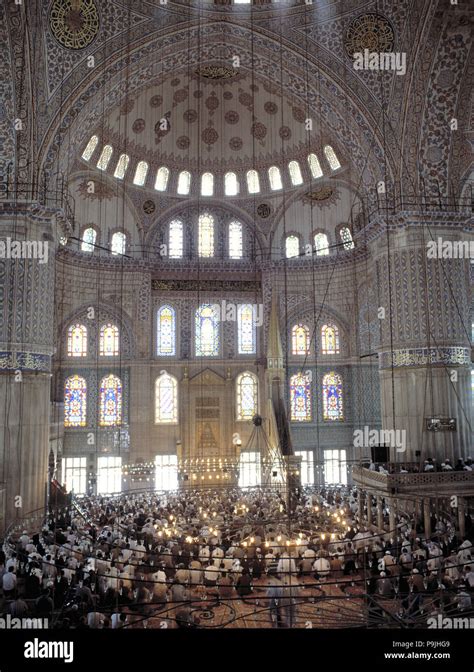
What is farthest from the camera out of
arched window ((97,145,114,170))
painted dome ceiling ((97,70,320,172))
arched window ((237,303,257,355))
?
arched window ((237,303,257,355))

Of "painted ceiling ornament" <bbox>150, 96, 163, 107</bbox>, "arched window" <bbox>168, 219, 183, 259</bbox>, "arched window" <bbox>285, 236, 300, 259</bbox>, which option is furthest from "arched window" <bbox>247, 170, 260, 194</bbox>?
"painted ceiling ornament" <bbox>150, 96, 163, 107</bbox>

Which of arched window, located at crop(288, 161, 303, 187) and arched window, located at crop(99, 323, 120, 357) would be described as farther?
arched window, located at crop(288, 161, 303, 187)

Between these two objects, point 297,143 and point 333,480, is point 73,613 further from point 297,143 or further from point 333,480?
point 297,143

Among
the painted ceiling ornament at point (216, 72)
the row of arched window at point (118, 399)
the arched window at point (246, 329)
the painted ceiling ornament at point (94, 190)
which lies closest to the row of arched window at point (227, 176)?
the painted ceiling ornament at point (94, 190)

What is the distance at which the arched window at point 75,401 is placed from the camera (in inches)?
829

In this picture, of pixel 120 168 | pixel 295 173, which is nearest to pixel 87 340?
pixel 120 168

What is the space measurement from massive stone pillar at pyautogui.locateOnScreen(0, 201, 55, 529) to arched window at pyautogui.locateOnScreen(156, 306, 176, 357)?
314 inches

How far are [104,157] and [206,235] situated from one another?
508 cm

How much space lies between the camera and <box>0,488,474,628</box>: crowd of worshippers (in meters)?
7.31

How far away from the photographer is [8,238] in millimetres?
13805

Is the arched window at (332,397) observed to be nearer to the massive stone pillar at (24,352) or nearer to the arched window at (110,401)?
the arched window at (110,401)

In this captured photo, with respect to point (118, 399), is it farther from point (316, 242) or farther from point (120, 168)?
point (316, 242)

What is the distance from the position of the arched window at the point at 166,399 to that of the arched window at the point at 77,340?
3.17 m

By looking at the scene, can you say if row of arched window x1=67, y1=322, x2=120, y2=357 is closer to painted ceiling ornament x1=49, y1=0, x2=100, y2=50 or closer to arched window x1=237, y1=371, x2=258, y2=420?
arched window x1=237, y1=371, x2=258, y2=420
